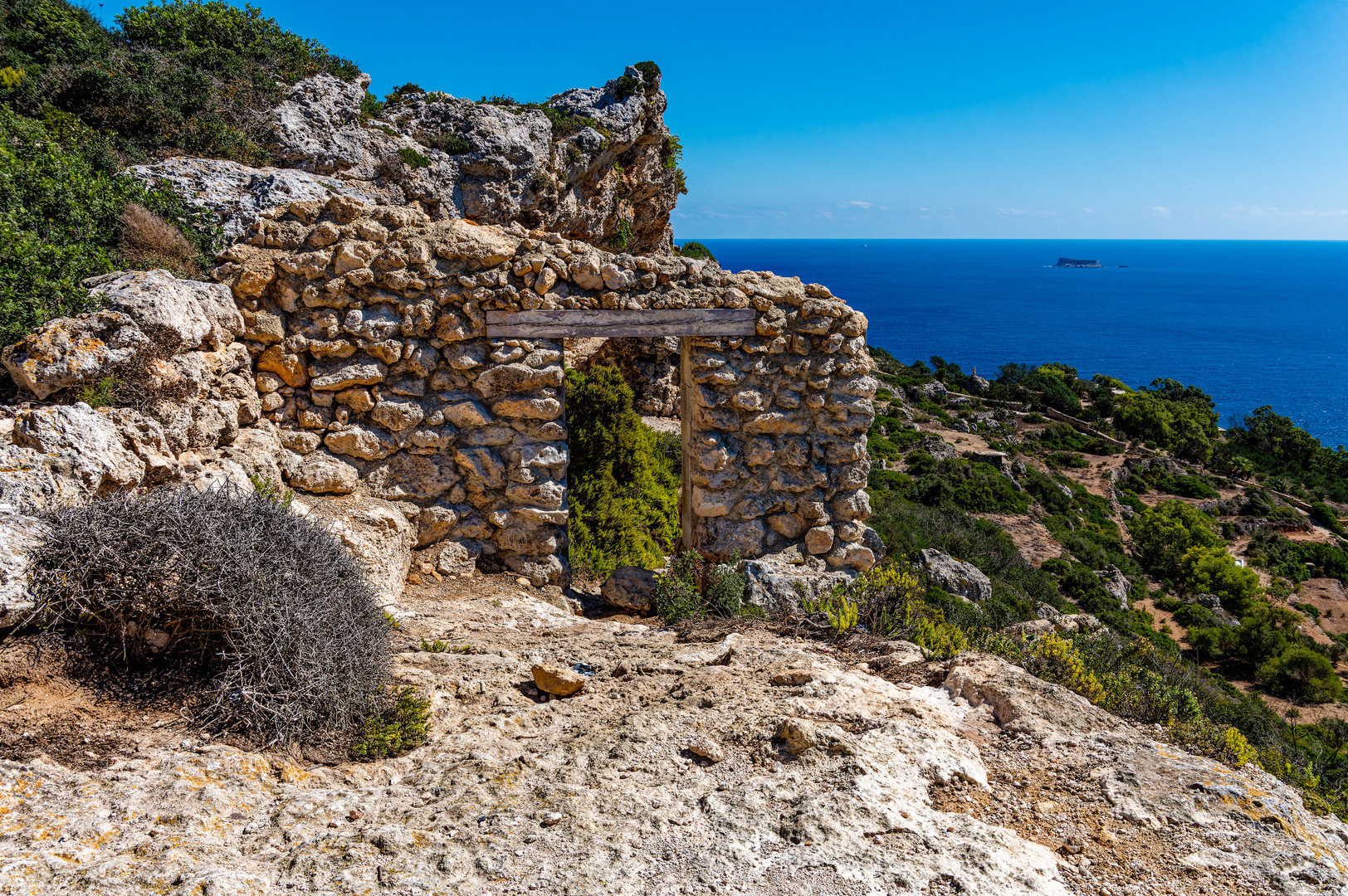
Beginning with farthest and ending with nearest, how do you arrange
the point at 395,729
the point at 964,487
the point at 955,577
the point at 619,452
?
the point at 964,487, the point at 955,577, the point at 619,452, the point at 395,729

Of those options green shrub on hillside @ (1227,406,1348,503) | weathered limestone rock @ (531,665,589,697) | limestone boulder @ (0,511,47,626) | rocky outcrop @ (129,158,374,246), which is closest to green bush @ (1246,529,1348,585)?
green shrub on hillside @ (1227,406,1348,503)

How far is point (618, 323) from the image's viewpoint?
22.7 ft

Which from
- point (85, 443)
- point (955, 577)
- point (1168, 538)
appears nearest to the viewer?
point (85, 443)

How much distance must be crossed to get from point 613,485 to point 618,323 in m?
3.28

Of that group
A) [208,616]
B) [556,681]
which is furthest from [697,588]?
[208,616]

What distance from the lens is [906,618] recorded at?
19.0ft

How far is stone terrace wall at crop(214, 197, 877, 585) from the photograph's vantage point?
631 cm

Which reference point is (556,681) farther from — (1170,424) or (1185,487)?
(1170,424)

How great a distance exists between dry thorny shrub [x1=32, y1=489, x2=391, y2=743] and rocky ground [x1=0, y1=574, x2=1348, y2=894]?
188 mm

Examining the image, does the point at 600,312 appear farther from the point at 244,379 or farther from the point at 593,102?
the point at 593,102

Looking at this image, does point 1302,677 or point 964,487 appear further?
point 964,487

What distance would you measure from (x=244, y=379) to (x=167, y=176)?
7.91ft

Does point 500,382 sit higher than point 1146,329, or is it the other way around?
point 500,382

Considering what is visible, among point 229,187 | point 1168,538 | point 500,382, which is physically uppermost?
point 229,187
